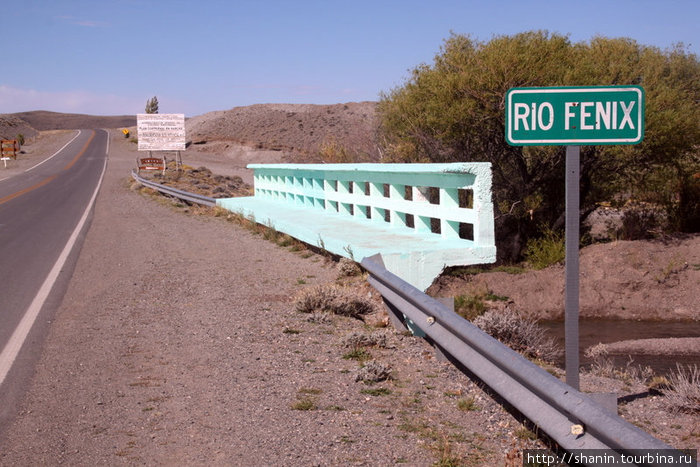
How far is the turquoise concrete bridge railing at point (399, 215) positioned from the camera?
329 inches

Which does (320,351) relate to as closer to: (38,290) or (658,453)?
(658,453)

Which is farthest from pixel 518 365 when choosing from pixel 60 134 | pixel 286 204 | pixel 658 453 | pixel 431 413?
pixel 60 134

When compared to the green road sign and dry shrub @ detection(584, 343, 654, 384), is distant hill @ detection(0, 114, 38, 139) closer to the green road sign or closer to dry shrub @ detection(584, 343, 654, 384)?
dry shrub @ detection(584, 343, 654, 384)

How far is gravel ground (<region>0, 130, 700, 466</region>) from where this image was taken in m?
4.36

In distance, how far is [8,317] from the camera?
8.49 metres

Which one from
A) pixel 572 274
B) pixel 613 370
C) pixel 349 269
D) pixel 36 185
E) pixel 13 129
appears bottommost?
pixel 613 370

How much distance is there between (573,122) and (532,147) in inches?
402

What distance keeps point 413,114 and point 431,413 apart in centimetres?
1214

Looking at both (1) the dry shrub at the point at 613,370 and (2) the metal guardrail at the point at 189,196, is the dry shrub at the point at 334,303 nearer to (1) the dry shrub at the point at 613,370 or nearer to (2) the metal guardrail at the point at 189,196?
(1) the dry shrub at the point at 613,370

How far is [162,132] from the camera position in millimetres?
48156

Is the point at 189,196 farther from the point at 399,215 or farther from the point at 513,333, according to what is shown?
the point at 513,333

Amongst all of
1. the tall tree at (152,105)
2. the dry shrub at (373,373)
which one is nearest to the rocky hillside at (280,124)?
the tall tree at (152,105)

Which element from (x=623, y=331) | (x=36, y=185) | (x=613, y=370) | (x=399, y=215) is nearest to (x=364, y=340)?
(x=613, y=370)

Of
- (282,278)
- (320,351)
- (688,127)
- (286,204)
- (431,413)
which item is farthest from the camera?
(286,204)
